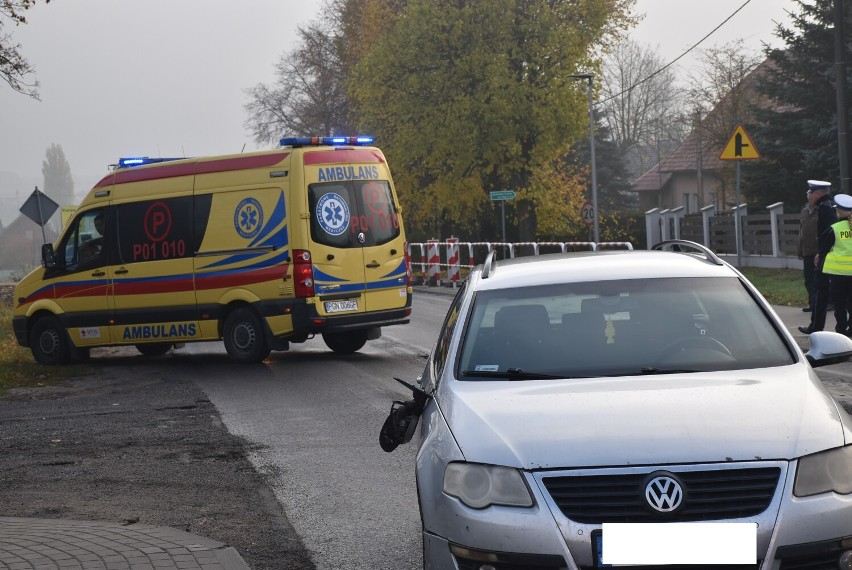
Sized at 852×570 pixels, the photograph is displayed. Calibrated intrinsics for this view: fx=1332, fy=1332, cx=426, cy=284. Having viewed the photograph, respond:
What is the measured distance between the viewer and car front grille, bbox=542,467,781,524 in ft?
14.6

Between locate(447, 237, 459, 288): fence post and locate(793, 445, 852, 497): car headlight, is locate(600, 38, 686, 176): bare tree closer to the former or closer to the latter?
locate(447, 237, 459, 288): fence post

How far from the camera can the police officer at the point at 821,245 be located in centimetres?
1582

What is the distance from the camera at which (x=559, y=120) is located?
4497 cm

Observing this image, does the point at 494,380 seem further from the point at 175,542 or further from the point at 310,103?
the point at 310,103

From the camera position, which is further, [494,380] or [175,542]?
[175,542]

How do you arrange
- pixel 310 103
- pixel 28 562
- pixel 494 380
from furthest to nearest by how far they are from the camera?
pixel 310 103
pixel 28 562
pixel 494 380

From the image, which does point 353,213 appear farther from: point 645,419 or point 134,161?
point 645,419

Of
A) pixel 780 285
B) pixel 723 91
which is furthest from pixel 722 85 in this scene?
pixel 780 285

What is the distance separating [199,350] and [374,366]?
223 inches

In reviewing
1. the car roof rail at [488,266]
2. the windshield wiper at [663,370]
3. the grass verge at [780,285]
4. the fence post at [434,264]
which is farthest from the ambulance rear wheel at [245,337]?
the fence post at [434,264]

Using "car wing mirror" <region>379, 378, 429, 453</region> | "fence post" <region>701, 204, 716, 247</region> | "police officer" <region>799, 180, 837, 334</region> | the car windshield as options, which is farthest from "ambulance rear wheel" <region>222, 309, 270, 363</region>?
"fence post" <region>701, 204, 716, 247</region>

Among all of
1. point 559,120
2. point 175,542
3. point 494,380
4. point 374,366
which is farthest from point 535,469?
point 559,120

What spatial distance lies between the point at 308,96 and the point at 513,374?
68836 millimetres

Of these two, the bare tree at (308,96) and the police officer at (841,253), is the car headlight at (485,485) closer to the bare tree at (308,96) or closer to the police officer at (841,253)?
the police officer at (841,253)
